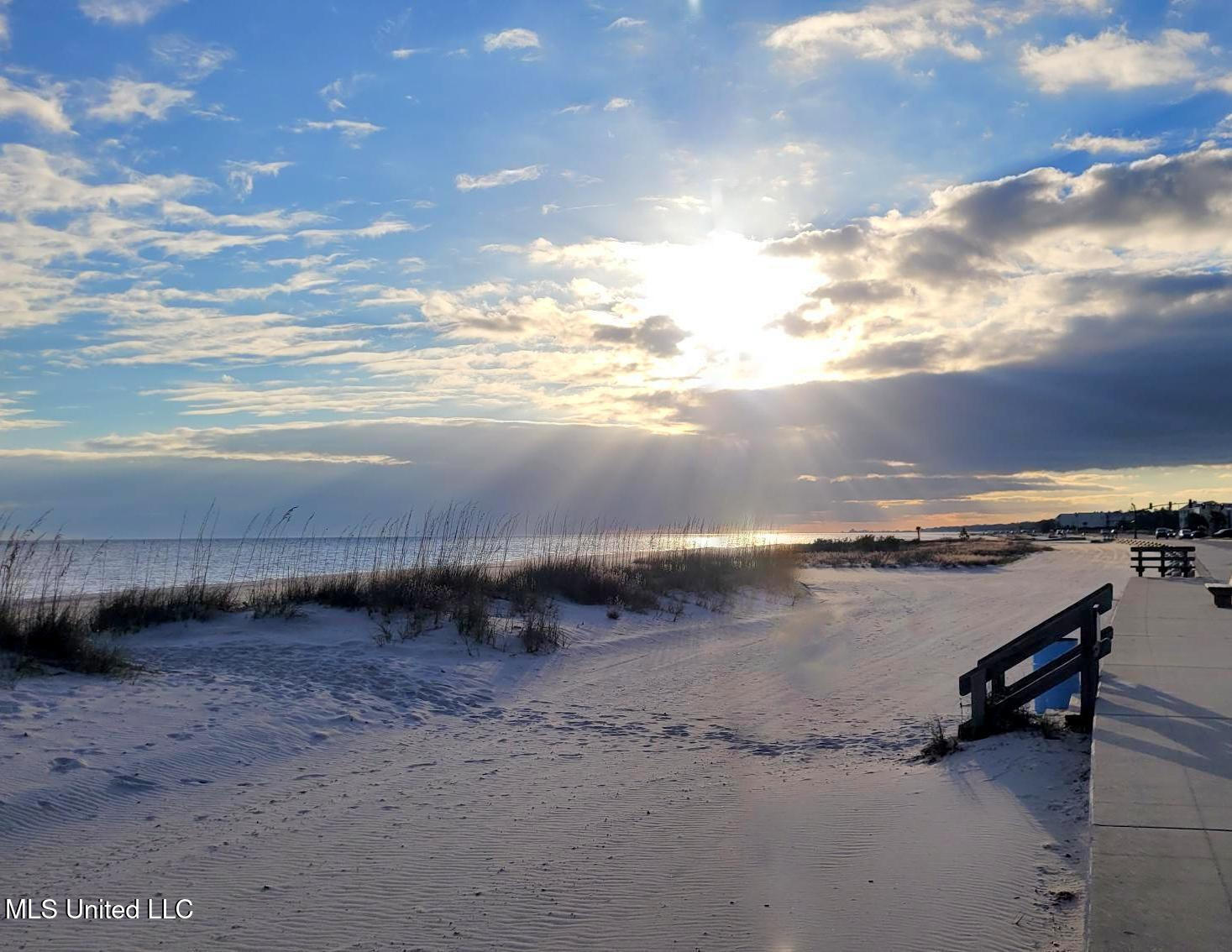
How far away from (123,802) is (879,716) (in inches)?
284

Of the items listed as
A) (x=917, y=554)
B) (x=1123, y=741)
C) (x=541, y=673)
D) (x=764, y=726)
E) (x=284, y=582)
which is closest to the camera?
(x=1123, y=741)

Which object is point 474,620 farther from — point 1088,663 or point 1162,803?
point 1162,803

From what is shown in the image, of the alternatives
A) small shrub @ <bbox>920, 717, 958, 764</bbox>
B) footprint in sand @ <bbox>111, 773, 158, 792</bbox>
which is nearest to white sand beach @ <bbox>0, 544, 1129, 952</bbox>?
footprint in sand @ <bbox>111, 773, 158, 792</bbox>

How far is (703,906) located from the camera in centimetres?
492

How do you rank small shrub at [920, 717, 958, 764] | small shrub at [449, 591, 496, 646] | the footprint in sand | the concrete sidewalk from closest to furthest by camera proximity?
the concrete sidewalk → the footprint in sand → small shrub at [920, 717, 958, 764] → small shrub at [449, 591, 496, 646]

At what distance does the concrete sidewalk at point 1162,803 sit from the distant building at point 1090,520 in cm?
14409

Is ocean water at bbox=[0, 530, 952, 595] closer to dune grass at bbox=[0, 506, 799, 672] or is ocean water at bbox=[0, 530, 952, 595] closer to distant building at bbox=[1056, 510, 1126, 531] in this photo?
dune grass at bbox=[0, 506, 799, 672]

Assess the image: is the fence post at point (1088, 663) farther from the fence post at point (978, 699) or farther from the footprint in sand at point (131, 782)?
the footprint in sand at point (131, 782)

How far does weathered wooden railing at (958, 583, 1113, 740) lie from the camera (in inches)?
305

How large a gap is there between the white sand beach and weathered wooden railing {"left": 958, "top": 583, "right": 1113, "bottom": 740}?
0.32 metres

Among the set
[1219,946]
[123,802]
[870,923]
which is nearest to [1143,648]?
[870,923]

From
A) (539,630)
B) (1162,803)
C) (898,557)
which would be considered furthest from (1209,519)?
(1162,803)

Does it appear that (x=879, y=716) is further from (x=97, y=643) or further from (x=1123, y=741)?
(x=97, y=643)

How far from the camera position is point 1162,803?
470 centimetres
